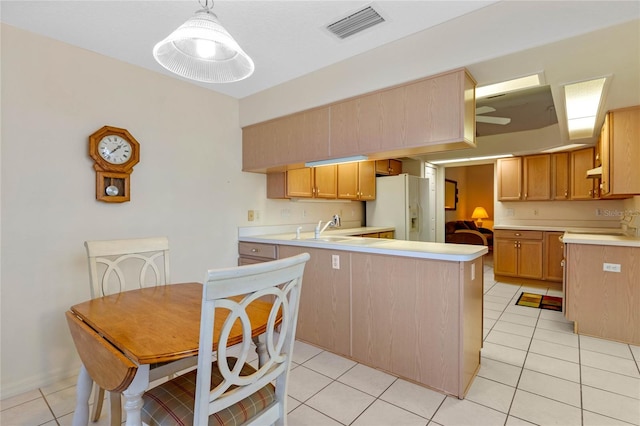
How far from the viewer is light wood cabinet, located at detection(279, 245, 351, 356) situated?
2482 millimetres

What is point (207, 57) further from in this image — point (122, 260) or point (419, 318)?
point (419, 318)

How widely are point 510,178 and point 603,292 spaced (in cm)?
261

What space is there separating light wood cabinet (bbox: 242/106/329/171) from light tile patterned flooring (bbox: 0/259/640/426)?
1724mm

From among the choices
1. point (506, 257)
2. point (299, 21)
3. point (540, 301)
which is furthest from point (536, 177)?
point (299, 21)

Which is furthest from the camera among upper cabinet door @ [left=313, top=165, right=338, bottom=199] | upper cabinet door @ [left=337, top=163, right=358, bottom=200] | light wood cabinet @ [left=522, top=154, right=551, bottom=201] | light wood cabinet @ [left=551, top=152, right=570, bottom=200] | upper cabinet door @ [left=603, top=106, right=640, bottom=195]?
light wood cabinet @ [left=522, top=154, right=551, bottom=201]

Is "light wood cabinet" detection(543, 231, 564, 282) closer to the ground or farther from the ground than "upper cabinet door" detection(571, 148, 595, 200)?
closer to the ground

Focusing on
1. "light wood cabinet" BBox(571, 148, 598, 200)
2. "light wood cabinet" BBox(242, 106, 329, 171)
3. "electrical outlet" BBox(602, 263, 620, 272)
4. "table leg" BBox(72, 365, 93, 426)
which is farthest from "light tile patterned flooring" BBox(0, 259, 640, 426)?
"light wood cabinet" BBox(571, 148, 598, 200)

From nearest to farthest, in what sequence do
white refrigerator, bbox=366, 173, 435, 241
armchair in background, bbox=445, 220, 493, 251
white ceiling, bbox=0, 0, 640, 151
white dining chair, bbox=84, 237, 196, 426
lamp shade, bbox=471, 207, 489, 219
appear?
white dining chair, bbox=84, 237, 196, 426, white ceiling, bbox=0, 0, 640, 151, white refrigerator, bbox=366, 173, 435, 241, armchair in background, bbox=445, 220, 493, 251, lamp shade, bbox=471, 207, 489, 219

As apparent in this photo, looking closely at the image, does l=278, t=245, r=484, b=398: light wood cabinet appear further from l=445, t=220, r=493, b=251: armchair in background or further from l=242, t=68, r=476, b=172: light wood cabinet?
l=445, t=220, r=493, b=251: armchair in background

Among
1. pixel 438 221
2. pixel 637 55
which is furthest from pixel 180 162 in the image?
pixel 438 221

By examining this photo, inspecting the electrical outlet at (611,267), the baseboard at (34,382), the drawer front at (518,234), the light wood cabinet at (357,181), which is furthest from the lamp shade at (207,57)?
the drawer front at (518,234)

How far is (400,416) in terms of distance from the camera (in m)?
1.78

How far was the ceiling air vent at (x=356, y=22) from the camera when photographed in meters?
1.92

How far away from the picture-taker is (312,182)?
12.0 ft
